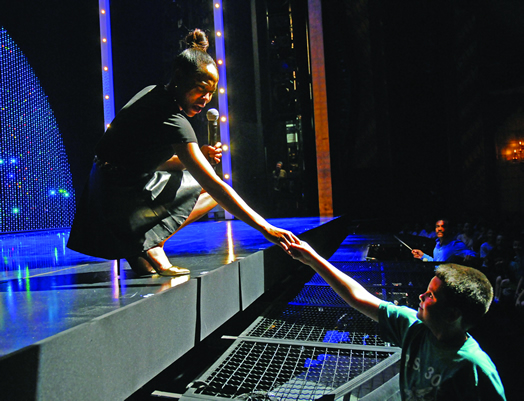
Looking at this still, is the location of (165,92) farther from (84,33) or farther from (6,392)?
(84,33)

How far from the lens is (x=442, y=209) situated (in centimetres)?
800

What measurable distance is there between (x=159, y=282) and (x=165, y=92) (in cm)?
62

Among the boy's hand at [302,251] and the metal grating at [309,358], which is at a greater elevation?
the boy's hand at [302,251]

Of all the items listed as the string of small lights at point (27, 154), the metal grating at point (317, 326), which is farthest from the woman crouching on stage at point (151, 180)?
the string of small lights at point (27, 154)

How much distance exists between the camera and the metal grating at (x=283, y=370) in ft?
3.83

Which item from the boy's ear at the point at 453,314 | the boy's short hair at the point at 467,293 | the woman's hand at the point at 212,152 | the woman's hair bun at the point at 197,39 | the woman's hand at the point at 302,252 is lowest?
the boy's ear at the point at 453,314

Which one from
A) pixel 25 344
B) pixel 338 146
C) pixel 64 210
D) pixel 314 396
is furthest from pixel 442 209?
pixel 25 344

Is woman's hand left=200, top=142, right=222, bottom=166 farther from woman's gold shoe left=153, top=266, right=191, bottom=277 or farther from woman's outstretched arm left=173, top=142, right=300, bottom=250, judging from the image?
woman's gold shoe left=153, top=266, right=191, bottom=277

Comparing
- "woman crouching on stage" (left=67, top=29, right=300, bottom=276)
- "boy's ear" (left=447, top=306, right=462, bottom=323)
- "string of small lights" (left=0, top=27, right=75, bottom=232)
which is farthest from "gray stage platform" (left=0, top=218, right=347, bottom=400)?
"string of small lights" (left=0, top=27, right=75, bottom=232)

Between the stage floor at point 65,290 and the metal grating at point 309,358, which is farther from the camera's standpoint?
the metal grating at point 309,358

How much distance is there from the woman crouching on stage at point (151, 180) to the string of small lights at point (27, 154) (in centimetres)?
417

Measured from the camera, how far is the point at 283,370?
4.27 feet

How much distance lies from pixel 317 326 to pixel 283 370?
466 mm

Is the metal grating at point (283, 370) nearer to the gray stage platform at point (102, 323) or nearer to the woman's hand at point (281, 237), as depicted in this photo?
the gray stage platform at point (102, 323)
